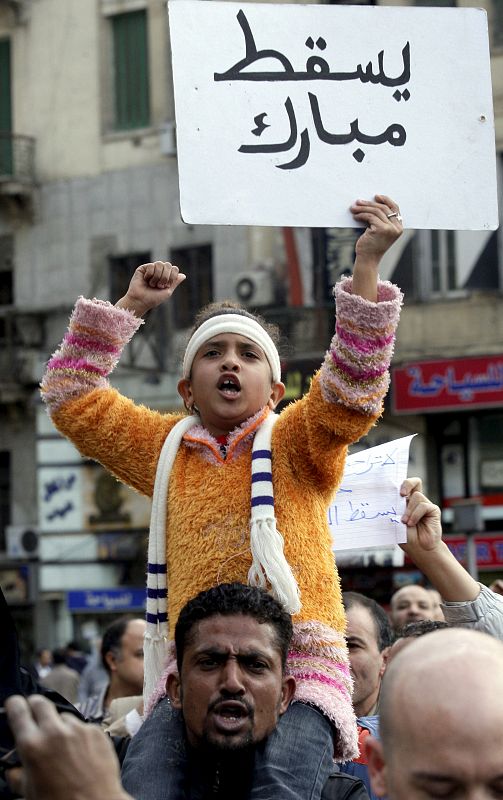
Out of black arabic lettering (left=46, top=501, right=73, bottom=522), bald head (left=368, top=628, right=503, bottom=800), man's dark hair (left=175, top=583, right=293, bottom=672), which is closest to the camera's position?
bald head (left=368, top=628, right=503, bottom=800)

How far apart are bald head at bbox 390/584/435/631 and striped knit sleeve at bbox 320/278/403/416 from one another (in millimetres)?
3237

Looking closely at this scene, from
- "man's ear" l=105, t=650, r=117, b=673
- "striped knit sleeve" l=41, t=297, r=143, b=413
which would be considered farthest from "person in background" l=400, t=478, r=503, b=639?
"man's ear" l=105, t=650, r=117, b=673

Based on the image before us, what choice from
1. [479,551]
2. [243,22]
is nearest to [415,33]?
[243,22]

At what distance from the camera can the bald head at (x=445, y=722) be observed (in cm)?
219

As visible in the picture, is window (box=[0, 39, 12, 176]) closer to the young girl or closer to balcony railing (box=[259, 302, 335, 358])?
balcony railing (box=[259, 302, 335, 358])

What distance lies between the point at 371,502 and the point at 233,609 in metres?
1.22

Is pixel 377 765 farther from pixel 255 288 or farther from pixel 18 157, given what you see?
pixel 18 157

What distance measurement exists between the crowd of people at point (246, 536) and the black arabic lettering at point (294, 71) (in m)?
0.45

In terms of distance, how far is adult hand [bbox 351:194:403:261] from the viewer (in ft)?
12.2

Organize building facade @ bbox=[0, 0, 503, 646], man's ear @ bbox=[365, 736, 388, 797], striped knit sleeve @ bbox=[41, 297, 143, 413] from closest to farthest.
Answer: man's ear @ bbox=[365, 736, 388, 797], striped knit sleeve @ bbox=[41, 297, 143, 413], building facade @ bbox=[0, 0, 503, 646]

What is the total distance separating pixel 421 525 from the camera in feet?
13.3

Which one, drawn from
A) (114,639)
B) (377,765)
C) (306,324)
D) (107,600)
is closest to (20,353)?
(107,600)

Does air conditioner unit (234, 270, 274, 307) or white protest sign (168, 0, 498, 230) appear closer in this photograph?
white protest sign (168, 0, 498, 230)

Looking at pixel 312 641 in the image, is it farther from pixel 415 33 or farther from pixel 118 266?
pixel 118 266
